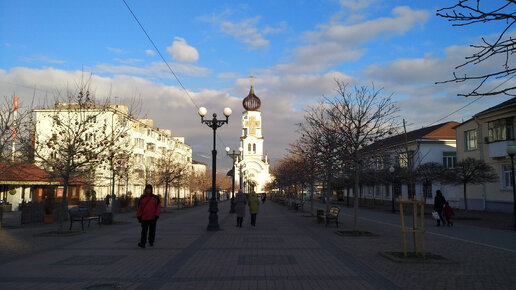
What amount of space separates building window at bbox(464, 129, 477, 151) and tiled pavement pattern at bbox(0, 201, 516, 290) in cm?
2364

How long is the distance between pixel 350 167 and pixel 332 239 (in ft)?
12.9

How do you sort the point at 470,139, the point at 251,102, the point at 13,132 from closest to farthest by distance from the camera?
the point at 13,132, the point at 470,139, the point at 251,102

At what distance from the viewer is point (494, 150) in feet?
99.6

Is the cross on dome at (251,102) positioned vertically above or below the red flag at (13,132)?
above

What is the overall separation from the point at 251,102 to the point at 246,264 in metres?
89.0

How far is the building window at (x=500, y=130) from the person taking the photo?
29.0m

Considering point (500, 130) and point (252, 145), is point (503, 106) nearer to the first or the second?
point (500, 130)

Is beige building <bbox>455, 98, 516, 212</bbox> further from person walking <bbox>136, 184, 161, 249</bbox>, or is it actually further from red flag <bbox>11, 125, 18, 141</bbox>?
red flag <bbox>11, 125, 18, 141</bbox>

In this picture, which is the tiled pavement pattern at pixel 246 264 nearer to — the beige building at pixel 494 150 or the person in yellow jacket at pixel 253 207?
the person in yellow jacket at pixel 253 207

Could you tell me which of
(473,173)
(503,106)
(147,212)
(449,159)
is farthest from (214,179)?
(449,159)

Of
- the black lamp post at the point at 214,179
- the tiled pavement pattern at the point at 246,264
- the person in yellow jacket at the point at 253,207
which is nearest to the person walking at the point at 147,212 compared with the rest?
the tiled pavement pattern at the point at 246,264

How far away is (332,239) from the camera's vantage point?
14.1m

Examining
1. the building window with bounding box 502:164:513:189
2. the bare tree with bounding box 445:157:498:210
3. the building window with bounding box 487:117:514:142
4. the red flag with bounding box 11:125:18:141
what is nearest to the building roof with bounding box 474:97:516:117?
the building window with bounding box 487:117:514:142

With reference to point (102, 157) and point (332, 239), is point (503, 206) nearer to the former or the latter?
point (332, 239)
